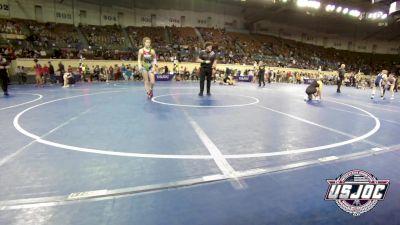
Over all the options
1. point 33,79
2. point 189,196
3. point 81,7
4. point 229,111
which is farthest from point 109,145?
point 81,7

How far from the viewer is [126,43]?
1238 inches

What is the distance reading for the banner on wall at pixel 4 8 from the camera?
2721 centimetres

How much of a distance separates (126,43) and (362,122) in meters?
28.0

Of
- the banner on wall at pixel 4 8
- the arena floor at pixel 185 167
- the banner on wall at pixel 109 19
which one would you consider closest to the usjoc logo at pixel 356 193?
the arena floor at pixel 185 167

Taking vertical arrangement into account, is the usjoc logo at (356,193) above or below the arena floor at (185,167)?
above

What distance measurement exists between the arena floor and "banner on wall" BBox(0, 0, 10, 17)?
2609 centimetres

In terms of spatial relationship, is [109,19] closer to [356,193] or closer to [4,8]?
[4,8]

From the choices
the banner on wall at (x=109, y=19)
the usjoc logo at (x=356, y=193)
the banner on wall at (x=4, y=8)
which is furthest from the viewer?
the banner on wall at (x=109, y=19)

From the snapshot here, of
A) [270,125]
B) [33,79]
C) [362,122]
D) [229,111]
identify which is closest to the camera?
[270,125]

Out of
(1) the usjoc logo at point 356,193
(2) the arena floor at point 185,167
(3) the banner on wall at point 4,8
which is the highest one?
(3) the banner on wall at point 4,8

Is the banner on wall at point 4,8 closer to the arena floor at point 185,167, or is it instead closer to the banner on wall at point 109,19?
the banner on wall at point 109,19

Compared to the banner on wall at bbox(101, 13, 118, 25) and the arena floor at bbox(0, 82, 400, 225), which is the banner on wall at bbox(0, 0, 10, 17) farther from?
the arena floor at bbox(0, 82, 400, 225)

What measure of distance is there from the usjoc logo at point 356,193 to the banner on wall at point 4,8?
33.4 metres

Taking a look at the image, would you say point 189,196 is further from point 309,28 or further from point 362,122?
point 309,28
